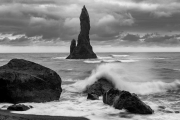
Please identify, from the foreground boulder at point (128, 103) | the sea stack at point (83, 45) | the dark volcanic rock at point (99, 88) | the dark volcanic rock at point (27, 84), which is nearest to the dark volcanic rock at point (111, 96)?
the foreground boulder at point (128, 103)

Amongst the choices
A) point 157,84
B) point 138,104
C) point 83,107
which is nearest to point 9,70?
point 83,107

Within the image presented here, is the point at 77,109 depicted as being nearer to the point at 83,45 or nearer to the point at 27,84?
the point at 27,84

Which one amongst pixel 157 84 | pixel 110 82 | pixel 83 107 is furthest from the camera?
pixel 157 84

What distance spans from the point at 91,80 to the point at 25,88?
6.59m

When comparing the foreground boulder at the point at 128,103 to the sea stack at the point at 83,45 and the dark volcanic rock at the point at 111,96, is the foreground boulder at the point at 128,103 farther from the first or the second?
the sea stack at the point at 83,45

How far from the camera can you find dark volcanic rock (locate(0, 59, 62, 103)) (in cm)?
1152

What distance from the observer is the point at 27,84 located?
459 inches

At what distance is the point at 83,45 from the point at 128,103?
8406cm

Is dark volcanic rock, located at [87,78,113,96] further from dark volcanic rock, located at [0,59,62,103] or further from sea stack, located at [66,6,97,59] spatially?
sea stack, located at [66,6,97,59]

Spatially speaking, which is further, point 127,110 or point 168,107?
point 168,107

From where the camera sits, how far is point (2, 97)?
11594 millimetres

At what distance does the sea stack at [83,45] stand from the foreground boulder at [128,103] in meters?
79.7

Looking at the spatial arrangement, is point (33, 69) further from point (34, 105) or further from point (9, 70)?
point (34, 105)

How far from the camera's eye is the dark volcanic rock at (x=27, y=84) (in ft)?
37.8
